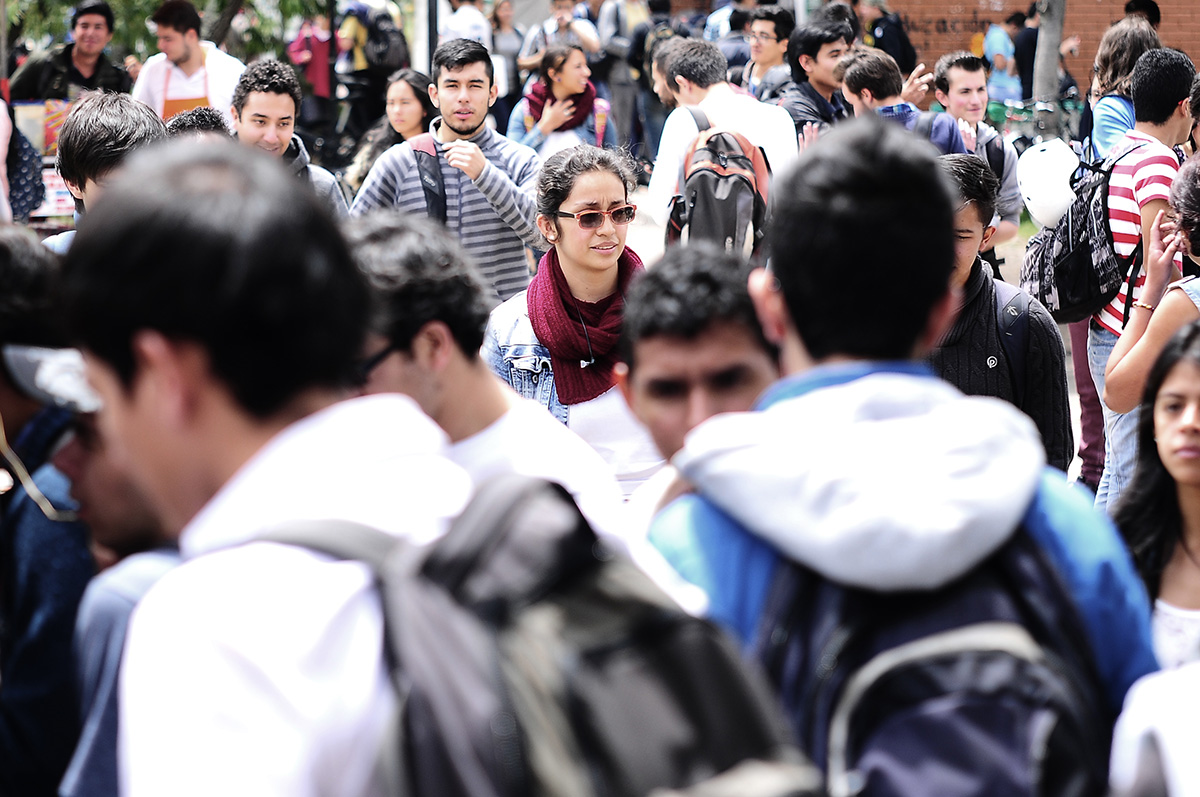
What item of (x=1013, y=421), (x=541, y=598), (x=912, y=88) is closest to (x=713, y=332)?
(x=1013, y=421)

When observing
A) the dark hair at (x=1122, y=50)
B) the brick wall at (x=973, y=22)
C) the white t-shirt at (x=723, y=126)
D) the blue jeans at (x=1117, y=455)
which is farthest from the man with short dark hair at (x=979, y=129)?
the brick wall at (x=973, y=22)

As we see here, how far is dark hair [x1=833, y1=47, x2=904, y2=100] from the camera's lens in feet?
22.8

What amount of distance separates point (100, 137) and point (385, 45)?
9.49m

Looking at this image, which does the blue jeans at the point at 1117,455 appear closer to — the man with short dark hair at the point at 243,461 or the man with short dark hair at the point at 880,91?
the man with short dark hair at the point at 880,91

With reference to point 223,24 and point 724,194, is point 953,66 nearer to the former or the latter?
point 724,194

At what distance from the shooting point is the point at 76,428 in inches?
79.2

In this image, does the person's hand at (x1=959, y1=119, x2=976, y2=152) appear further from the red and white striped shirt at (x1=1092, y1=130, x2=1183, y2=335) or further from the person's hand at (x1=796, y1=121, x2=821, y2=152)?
the red and white striped shirt at (x1=1092, y1=130, x2=1183, y2=335)

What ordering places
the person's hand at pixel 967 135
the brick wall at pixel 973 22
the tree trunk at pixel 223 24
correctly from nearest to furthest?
the person's hand at pixel 967 135
the tree trunk at pixel 223 24
the brick wall at pixel 973 22

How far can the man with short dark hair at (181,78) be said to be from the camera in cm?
768

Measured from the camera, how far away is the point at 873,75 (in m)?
6.96

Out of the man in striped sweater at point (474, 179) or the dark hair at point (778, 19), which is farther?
the dark hair at point (778, 19)

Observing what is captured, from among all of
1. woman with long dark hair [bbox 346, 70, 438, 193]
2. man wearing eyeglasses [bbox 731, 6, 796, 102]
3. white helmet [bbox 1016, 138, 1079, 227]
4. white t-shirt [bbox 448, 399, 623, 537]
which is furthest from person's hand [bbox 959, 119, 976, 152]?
white t-shirt [bbox 448, 399, 623, 537]

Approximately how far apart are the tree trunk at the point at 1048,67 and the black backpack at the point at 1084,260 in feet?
26.5

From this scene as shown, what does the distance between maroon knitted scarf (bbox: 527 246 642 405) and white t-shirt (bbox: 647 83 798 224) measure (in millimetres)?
2339
